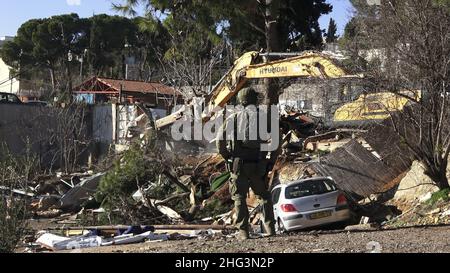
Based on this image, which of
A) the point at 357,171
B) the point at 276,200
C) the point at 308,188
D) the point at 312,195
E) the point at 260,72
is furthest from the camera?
the point at 357,171

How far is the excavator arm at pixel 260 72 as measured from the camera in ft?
43.5

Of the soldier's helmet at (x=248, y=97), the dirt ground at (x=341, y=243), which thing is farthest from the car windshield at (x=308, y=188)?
the soldier's helmet at (x=248, y=97)

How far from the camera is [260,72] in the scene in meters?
15.8

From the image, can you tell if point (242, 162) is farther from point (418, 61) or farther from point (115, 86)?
point (115, 86)

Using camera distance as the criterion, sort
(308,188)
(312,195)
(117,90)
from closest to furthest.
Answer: (312,195) < (308,188) < (117,90)

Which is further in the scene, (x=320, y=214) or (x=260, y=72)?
(x=260, y=72)

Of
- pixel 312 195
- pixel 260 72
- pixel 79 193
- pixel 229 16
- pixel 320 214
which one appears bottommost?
pixel 79 193

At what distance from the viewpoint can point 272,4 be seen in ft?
61.4

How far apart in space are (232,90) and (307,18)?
30.8 ft

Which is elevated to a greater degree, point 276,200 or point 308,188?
point 308,188

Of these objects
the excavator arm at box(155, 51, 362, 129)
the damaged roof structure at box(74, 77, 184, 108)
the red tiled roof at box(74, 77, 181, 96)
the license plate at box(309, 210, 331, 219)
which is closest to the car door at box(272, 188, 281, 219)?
the license plate at box(309, 210, 331, 219)

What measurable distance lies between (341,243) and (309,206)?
197 inches

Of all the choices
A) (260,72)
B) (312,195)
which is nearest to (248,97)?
(312,195)

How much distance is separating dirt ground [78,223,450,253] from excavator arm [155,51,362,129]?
3.94 m
